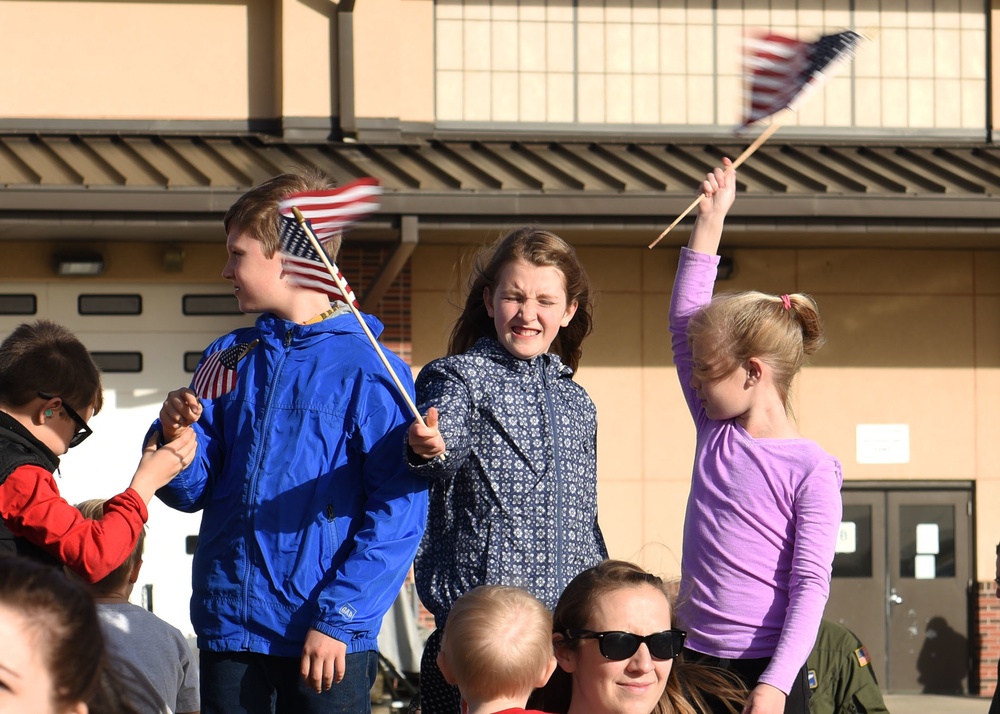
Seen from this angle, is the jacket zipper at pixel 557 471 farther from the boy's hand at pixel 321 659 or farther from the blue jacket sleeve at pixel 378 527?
the boy's hand at pixel 321 659

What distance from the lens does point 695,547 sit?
3.66 m

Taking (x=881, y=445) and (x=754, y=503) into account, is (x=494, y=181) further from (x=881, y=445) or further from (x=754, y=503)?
(x=754, y=503)

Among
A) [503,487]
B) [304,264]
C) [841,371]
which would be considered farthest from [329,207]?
[841,371]

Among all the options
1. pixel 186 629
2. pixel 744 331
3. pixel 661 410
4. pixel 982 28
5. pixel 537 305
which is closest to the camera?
pixel 744 331

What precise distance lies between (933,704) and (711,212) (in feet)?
28.2

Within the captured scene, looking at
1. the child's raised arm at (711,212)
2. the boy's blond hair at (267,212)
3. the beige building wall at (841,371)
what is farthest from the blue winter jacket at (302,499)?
the beige building wall at (841,371)

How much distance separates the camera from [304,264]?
3.55 meters

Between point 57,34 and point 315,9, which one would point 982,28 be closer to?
point 315,9

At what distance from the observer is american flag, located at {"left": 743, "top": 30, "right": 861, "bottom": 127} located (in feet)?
14.2

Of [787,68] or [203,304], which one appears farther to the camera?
[203,304]

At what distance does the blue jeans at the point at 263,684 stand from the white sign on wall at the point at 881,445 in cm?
892

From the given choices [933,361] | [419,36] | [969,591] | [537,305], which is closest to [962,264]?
[933,361]

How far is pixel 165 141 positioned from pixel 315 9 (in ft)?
5.41

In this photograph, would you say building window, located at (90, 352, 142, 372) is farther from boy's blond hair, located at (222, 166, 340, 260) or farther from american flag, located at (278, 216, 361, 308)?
american flag, located at (278, 216, 361, 308)
